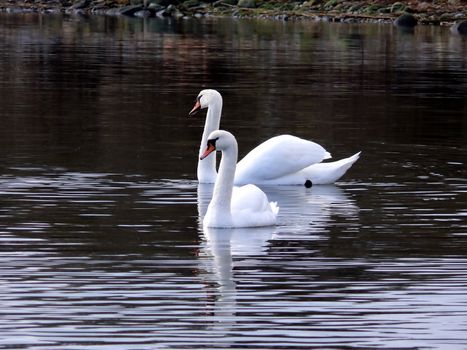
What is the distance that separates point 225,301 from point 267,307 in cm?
36

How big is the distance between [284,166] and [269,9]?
5987cm

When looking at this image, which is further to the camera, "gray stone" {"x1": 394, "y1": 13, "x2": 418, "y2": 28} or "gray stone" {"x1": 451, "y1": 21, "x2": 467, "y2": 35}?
"gray stone" {"x1": 394, "y1": 13, "x2": 418, "y2": 28}

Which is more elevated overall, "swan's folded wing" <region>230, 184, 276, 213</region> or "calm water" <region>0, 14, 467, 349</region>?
"swan's folded wing" <region>230, 184, 276, 213</region>

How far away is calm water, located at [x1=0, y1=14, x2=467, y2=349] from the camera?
33.0 ft

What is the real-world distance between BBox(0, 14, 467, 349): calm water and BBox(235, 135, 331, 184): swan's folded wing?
25 centimetres

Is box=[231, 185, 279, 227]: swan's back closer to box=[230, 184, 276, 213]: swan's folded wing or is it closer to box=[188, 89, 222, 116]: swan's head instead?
box=[230, 184, 276, 213]: swan's folded wing

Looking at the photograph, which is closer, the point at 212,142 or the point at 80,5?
the point at 212,142

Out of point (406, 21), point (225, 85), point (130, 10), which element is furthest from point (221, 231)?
point (130, 10)

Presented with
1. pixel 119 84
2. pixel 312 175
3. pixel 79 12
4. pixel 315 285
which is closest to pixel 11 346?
pixel 315 285

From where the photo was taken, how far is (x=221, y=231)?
1399 cm

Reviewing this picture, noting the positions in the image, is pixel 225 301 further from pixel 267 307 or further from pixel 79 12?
pixel 79 12

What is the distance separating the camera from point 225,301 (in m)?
10.7

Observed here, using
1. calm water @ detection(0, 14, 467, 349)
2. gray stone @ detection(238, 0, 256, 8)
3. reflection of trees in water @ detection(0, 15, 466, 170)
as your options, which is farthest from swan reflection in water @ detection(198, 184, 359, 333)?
gray stone @ detection(238, 0, 256, 8)

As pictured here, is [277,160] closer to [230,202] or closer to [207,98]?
[207,98]
